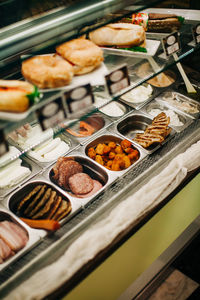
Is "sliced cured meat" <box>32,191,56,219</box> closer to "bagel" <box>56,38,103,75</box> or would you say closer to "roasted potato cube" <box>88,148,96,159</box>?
"roasted potato cube" <box>88,148,96,159</box>

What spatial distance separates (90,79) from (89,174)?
1.01 m

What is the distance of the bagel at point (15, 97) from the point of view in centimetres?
148

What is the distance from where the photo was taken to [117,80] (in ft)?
6.04

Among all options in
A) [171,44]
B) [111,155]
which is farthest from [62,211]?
[171,44]

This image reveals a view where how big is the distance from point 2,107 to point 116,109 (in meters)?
1.68

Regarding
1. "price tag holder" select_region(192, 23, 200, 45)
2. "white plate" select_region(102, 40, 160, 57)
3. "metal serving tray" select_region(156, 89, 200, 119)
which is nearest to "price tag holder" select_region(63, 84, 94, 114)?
"white plate" select_region(102, 40, 160, 57)

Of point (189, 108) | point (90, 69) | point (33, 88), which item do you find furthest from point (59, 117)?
point (189, 108)

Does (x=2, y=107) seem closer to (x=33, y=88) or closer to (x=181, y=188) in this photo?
(x=33, y=88)

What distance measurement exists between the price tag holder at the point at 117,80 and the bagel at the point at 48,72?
0.80 ft

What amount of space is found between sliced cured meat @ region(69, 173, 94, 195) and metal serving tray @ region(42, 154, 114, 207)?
0.06 metres

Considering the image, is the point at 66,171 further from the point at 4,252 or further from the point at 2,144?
the point at 2,144

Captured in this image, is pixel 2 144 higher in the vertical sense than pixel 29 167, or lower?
lower

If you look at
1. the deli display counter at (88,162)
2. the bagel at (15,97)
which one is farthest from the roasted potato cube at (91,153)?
the bagel at (15,97)

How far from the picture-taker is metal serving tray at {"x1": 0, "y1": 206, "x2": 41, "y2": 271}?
A: 6.07ft
